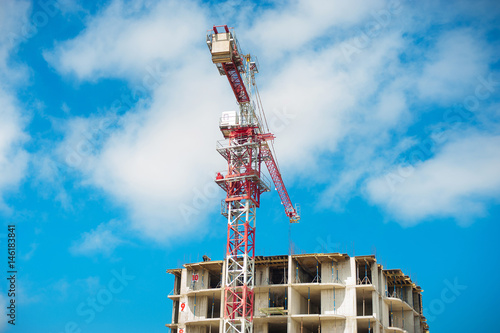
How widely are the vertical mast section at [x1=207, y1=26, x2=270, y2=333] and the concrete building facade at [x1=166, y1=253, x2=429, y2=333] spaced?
77.0 inches

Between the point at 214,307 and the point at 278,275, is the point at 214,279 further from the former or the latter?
the point at 278,275

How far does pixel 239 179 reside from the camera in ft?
208

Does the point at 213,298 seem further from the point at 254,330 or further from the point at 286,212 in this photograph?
the point at 286,212

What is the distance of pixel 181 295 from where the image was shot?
66.0 meters

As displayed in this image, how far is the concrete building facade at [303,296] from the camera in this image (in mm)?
59562

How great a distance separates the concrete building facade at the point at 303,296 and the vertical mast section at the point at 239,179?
6.41ft

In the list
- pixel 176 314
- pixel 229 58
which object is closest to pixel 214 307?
pixel 176 314

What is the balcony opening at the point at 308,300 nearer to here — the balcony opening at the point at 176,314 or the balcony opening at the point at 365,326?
the balcony opening at the point at 365,326

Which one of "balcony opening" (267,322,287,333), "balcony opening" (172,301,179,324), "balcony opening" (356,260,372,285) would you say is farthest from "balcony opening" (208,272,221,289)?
"balcony opening" (356,260,372,285)

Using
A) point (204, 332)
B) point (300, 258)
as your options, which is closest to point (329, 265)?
point (300, 258)

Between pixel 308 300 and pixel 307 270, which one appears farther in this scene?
pixel 307 270

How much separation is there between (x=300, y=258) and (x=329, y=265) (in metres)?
3.23

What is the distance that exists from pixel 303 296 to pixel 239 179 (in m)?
15.0

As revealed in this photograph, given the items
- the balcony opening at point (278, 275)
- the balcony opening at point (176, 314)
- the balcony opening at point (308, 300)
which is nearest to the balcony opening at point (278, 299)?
the balcony opening at point (278, 275)
